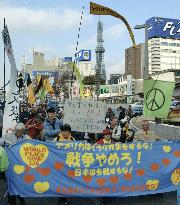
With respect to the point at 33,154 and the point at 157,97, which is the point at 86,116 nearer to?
the point at 157,97

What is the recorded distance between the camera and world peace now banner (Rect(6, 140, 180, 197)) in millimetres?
7762

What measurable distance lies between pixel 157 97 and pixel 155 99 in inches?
2.5

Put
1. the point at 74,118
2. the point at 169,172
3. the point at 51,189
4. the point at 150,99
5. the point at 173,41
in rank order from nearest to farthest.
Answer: the point at 51,189
the point at 169,172
the point at 150,99
the point at 74,118
the point at 173,41

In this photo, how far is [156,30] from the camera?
175 metres

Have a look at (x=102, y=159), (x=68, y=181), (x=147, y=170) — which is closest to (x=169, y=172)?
(x=147, y=170)

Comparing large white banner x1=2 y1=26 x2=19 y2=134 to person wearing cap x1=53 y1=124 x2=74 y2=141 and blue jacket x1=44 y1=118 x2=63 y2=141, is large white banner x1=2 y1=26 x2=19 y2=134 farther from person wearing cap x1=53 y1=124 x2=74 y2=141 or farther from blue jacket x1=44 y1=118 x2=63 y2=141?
person wearing cap x1=53 y1=124 x2=74 y2=141

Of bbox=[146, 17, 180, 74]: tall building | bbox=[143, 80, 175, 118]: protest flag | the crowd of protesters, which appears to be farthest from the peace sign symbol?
bbox=[146, 17, 180, 74]: tall building

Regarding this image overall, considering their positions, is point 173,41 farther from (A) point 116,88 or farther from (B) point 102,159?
(B) point 102,159

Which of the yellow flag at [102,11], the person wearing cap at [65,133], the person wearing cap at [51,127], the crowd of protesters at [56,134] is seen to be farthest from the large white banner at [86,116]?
the yellow flag at [102,11]

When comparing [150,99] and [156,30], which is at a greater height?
[156,30]

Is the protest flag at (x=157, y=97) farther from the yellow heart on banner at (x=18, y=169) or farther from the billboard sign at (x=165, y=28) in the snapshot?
the billboard sign at (x=165, y=28)

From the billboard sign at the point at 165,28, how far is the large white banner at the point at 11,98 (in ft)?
483

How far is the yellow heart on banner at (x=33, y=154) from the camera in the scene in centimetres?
778

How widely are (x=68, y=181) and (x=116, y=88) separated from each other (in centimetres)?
16528
